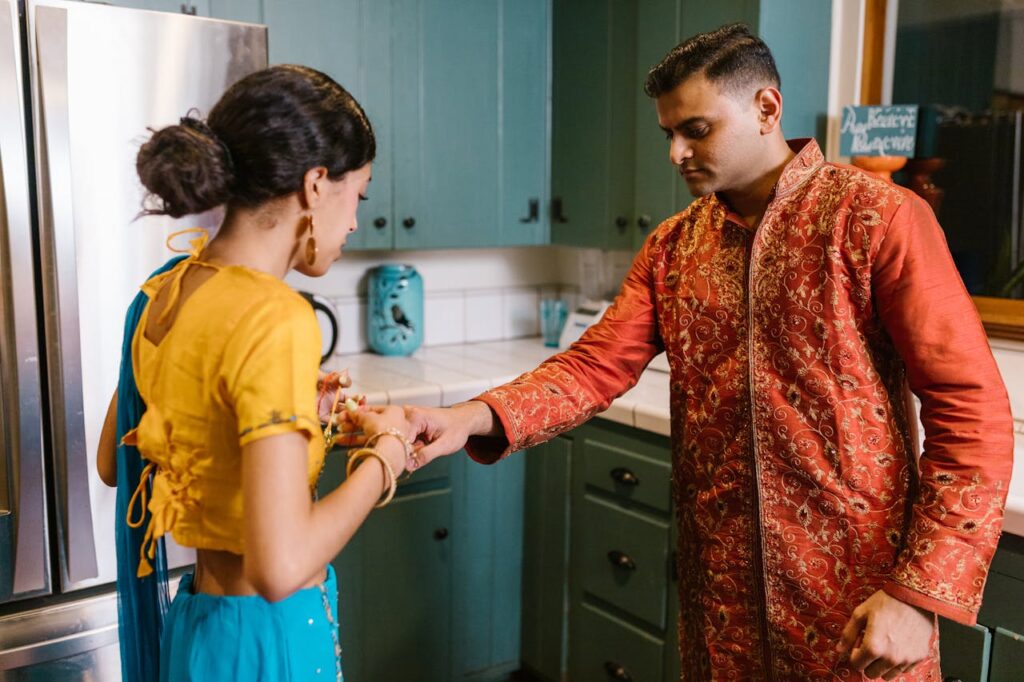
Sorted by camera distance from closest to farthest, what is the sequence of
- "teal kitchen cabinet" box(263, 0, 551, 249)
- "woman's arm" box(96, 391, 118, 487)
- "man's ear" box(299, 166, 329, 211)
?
"man's ear" box(299, 166, 329, 211) → "woman's arm" box(96, 391, 118, 487) → "teal kitchen cabinet" box(263, 0, 551, 249)

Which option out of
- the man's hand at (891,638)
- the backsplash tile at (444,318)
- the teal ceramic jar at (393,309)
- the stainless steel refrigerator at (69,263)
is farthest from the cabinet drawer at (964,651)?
the backsplash tile at (444,318)

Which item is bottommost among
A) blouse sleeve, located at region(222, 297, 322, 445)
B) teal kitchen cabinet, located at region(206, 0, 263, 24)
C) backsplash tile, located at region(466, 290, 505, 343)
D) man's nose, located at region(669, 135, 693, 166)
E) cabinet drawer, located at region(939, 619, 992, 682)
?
cabinet drawer, located at region(939, 619, 992, 682)

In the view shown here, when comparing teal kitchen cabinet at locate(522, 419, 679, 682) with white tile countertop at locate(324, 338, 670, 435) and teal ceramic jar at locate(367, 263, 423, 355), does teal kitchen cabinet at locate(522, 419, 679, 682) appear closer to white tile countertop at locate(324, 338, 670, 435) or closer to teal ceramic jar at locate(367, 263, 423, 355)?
white tile countertop at locate(324, 338, 670, 435)

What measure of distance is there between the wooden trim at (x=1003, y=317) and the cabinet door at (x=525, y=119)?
1.42 m

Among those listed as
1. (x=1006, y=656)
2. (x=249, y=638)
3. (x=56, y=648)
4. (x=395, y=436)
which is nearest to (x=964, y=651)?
(x=1006, y=656)

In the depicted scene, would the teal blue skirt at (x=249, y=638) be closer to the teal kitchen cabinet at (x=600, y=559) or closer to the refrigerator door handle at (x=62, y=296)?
the refrigerator door handle at (x=62, y=296)

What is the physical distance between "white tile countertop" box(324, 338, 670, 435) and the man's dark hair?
992mm

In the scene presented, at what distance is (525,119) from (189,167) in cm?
220

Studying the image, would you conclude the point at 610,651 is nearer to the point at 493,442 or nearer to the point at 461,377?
the point at 461,377

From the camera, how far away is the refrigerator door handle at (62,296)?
1.86 meters

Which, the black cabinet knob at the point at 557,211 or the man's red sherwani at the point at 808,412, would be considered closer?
the man's red sherwani at the point at 808,412

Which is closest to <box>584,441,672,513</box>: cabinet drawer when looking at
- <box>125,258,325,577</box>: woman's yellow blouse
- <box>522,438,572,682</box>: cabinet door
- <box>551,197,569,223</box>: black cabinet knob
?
<box>522,438,572,682</box>: cabinet door

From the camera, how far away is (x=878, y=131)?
2379mm

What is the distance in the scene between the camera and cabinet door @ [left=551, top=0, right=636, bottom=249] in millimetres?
2867
